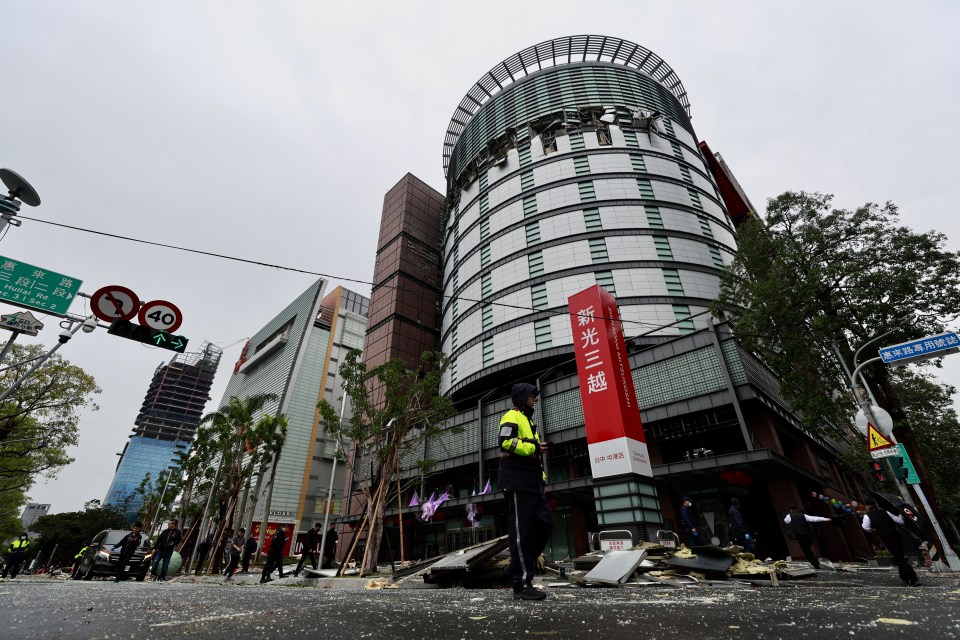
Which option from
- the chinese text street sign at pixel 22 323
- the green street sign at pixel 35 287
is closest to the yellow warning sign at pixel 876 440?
the green street sign at pixel 35 287

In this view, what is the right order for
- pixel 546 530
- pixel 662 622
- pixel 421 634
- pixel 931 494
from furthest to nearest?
pixel 931 494 < pixel 546 530 < pixel 662 622 < pixel 421 634

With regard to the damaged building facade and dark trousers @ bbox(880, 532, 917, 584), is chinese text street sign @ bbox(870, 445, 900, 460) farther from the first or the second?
the damaged building facade

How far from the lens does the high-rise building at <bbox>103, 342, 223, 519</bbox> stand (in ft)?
445

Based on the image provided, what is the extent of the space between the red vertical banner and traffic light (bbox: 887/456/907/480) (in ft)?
18.9

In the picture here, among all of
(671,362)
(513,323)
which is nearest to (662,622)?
(671,362)

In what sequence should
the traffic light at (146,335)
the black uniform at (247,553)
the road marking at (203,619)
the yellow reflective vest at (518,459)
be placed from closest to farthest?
the road marking at (203,619) < the yellow reflective vest at (518,459) < the traffic light at (146,335) < the black uniform at (247,553)

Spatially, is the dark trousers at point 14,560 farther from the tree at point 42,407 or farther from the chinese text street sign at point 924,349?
the chinese text street sign at point 924,349

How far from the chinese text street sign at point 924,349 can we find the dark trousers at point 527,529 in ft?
40.8

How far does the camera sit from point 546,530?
14.2 feet

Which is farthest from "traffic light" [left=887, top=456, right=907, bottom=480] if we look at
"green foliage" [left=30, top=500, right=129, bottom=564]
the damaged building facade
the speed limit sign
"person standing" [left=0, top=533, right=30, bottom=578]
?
"green foliage" [left=30, top=500, right=129, bottom=564]

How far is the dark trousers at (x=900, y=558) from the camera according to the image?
6.39 m

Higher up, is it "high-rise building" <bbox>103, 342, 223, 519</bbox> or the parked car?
"high-rise building" <bbox>103, 342, 223, 519</bbox>

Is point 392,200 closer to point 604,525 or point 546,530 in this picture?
point 604,525

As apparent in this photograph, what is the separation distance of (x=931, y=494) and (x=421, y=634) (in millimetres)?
17557
